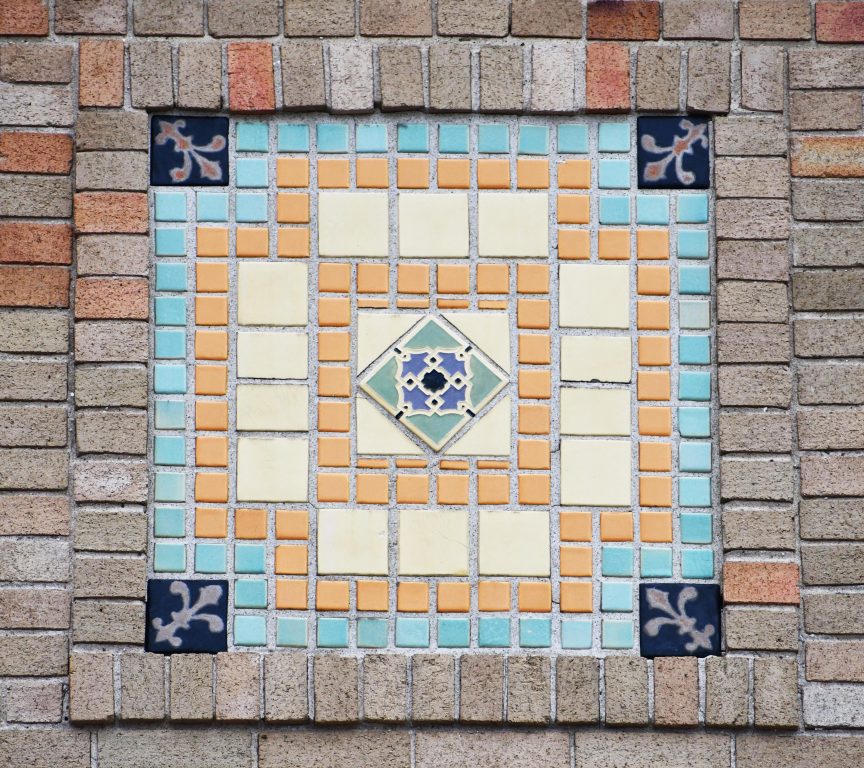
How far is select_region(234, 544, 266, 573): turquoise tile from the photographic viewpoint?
2.91 m

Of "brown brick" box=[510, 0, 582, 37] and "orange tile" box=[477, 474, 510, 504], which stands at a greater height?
"brown brick" box=[510, 0, 582, 37]

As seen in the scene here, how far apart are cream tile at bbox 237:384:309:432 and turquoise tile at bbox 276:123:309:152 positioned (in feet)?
1.98

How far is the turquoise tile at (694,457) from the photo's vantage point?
9.64ft

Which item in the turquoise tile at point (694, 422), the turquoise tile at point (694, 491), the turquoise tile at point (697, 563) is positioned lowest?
the turquoise tile at point (697, 563)

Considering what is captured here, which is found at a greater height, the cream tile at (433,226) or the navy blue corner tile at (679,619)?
the cream tile at (433,226)

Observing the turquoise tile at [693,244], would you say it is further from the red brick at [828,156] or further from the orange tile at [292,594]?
the orange tile at [292,594]

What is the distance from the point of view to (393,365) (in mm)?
2959

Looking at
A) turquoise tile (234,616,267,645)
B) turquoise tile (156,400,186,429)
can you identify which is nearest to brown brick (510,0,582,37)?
turquoise tile (156,400,186,429)

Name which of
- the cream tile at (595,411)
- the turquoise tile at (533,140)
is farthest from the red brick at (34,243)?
the cream tile at (595,411)

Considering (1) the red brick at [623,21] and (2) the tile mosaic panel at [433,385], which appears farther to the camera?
(1) the red brick at [623,21]

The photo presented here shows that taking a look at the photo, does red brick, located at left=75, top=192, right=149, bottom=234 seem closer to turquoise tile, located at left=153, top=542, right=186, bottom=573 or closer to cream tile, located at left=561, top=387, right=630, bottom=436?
turquoise tile, located at left=153, top=542, right=186, bottom=573

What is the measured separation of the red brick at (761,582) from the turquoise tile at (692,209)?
0.85 m

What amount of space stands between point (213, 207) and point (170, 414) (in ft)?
1.73

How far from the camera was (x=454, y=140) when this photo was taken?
9.87 ft
